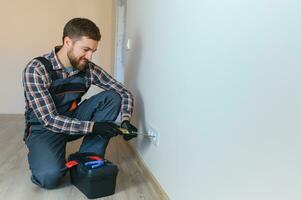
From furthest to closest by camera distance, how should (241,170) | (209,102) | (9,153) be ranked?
(9,153)
(209,102)
(241,170)

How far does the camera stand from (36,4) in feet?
11.0

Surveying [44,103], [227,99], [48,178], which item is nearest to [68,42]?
[44,103]

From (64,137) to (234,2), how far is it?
4.23 ft

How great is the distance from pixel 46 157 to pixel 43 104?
29cm

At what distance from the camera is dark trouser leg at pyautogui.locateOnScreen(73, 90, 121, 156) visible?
6.41 feet

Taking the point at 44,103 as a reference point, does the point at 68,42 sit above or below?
above

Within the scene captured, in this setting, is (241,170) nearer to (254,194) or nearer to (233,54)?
(254,194)

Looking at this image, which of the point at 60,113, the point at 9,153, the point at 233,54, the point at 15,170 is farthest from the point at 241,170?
the point at 9,153

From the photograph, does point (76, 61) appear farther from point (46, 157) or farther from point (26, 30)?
point (26, 30)

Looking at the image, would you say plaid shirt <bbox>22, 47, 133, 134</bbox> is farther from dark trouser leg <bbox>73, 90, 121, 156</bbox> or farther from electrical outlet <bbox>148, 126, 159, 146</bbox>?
electrical outlet <bbox>148, 126, 159, 146</bbox>

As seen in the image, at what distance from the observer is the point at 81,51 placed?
1797mm

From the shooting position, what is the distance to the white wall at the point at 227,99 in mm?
797

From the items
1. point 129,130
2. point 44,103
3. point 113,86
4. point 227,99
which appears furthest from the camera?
point 113,86

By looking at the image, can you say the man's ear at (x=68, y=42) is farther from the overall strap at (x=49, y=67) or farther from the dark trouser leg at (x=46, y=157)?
the dark trouser leg at (x=46, y=157)
